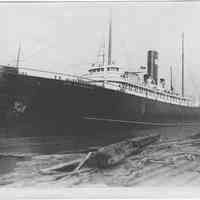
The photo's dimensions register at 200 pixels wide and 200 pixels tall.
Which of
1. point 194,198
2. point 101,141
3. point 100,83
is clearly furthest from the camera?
point 100,83

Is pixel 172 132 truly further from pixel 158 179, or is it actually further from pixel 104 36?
pixel 104 36

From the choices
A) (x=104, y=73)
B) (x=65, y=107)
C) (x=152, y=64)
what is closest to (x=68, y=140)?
(x=65, y=107)

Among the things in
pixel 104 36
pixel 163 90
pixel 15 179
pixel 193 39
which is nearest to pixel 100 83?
pixel 104 36

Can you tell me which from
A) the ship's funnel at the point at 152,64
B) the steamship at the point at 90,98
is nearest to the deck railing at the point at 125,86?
the steamship at the point at 90,98

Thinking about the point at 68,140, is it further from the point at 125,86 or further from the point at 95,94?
the point at 125,86

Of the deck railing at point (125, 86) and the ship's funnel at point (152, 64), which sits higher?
the ship's funnel at point (152, 64)

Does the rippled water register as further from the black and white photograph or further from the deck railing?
the deck railing

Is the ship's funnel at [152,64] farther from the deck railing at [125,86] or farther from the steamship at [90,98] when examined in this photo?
the deck railing at [125,86]

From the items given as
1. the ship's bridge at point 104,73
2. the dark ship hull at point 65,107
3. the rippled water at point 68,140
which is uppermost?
the ship's bridge at point 104,73

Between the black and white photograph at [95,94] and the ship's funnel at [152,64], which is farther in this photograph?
the ship's funnel at [152,64]
